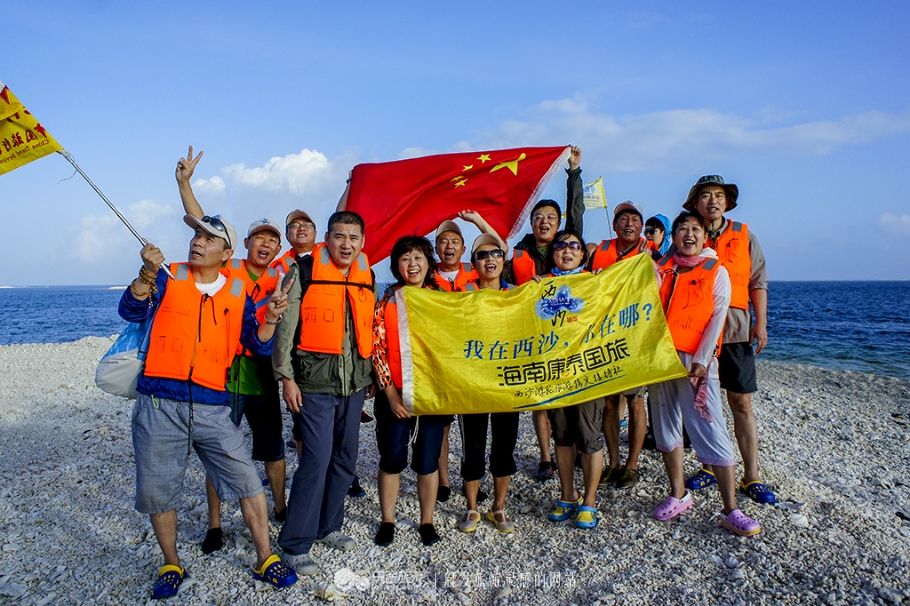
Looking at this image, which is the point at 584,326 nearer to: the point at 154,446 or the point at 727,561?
the point at 727,561

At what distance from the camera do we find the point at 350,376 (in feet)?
16.2

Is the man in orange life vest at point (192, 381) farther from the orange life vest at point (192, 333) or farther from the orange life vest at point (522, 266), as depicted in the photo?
the orange life vest at point (522, 266)

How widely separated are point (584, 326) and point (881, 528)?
3239mm

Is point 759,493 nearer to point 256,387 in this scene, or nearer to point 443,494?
point 443,494

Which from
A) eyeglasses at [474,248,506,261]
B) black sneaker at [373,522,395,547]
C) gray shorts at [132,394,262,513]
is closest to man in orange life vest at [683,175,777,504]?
eyeglasses at [474,248,506,261]

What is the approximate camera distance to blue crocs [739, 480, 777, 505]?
18.4ft

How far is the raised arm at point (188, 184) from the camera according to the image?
5484 mm

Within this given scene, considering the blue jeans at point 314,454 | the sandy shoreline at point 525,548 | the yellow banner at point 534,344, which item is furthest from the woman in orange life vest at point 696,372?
the blue jeans at point 314,454

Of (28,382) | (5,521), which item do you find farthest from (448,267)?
(28,382)

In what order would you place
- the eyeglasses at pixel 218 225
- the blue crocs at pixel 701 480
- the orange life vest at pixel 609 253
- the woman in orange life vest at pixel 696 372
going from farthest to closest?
the orange life vest at pixel 609 253
the blue crocs at pixel 701 480
the woman in orange life vest at pixel 696 372
the eyeglasses at pixel 218 225

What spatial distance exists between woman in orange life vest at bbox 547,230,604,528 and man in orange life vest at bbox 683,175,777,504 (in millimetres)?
1399

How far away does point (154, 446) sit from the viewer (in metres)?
4.28

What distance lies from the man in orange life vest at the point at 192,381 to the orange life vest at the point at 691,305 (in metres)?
3.58

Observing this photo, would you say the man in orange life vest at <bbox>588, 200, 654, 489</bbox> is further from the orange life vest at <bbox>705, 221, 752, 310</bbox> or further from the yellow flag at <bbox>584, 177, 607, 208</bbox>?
the yellow flag at <bbox>584, 177, 607, 208</bbox>
